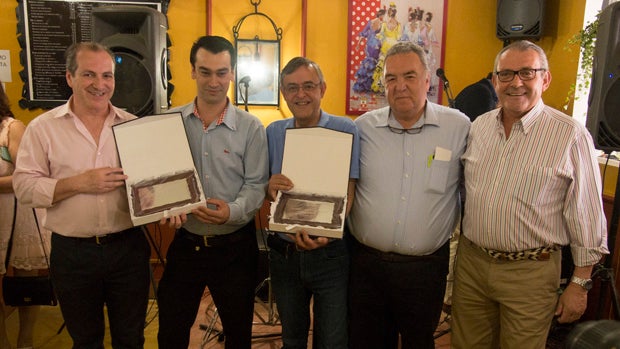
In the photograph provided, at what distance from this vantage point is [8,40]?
10.8 feet

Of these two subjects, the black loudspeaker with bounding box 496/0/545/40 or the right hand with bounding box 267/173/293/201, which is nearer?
the right hand with bounding box 267/173/293/201

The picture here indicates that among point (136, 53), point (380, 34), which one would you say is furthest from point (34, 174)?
point (380, 34)

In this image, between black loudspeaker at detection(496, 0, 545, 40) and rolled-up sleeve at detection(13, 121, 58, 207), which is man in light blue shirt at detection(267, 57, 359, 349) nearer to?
rolled-up sleeve at detection(13, 121, 58, 207)

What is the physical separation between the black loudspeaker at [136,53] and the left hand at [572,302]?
1.95 metres

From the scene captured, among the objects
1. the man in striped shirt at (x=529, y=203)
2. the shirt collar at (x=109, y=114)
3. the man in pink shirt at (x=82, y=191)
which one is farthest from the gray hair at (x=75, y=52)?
the man in striped shirt at (x=529, y=203)

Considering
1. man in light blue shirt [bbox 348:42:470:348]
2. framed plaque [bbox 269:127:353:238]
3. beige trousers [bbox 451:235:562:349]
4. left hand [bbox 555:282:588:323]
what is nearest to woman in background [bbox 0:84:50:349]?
framed plaque [bbox 269:127:353:238]

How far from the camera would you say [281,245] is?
1813mm

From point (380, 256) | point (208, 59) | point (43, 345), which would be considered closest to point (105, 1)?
point (208, 59)

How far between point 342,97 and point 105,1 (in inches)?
72.8

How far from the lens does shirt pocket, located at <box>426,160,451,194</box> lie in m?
1.70

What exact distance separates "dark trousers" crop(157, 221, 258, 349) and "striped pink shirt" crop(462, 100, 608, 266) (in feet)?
3.03

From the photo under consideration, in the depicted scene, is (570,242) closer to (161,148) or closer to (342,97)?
(161,148)

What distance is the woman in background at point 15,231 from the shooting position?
86.4 inches

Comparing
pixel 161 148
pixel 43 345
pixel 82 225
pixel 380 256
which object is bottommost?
pixel 43 345
